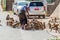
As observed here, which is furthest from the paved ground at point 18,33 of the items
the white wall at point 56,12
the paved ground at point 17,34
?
the white wall at point 56,12

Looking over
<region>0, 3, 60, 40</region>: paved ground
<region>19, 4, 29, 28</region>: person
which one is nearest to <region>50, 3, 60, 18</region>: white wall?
<region>0, 3, 60, 40</region>: paved ground

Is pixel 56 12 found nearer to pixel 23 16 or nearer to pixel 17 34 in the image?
pixel 23 16

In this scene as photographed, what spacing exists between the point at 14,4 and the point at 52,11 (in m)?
0.42

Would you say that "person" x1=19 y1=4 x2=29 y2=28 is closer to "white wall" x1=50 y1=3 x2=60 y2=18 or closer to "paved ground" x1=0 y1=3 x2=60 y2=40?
"paved ground" x1=0 y1=3 x2=60 y2=40

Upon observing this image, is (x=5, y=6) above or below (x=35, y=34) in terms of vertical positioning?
above

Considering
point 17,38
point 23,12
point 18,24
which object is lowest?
point 17,38

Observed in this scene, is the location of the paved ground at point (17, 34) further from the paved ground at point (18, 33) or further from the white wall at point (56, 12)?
the white wall at point (56, 12)

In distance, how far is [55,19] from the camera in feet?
5.88

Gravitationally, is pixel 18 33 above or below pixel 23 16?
below

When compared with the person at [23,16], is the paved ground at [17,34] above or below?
below

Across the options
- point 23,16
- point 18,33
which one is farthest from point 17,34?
point 23,16

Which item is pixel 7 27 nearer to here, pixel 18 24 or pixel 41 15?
pixel 18 24

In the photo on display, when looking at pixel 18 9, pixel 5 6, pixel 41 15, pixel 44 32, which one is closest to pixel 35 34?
pixel 44 32

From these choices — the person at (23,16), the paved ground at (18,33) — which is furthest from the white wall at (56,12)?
the person at (23,16)
